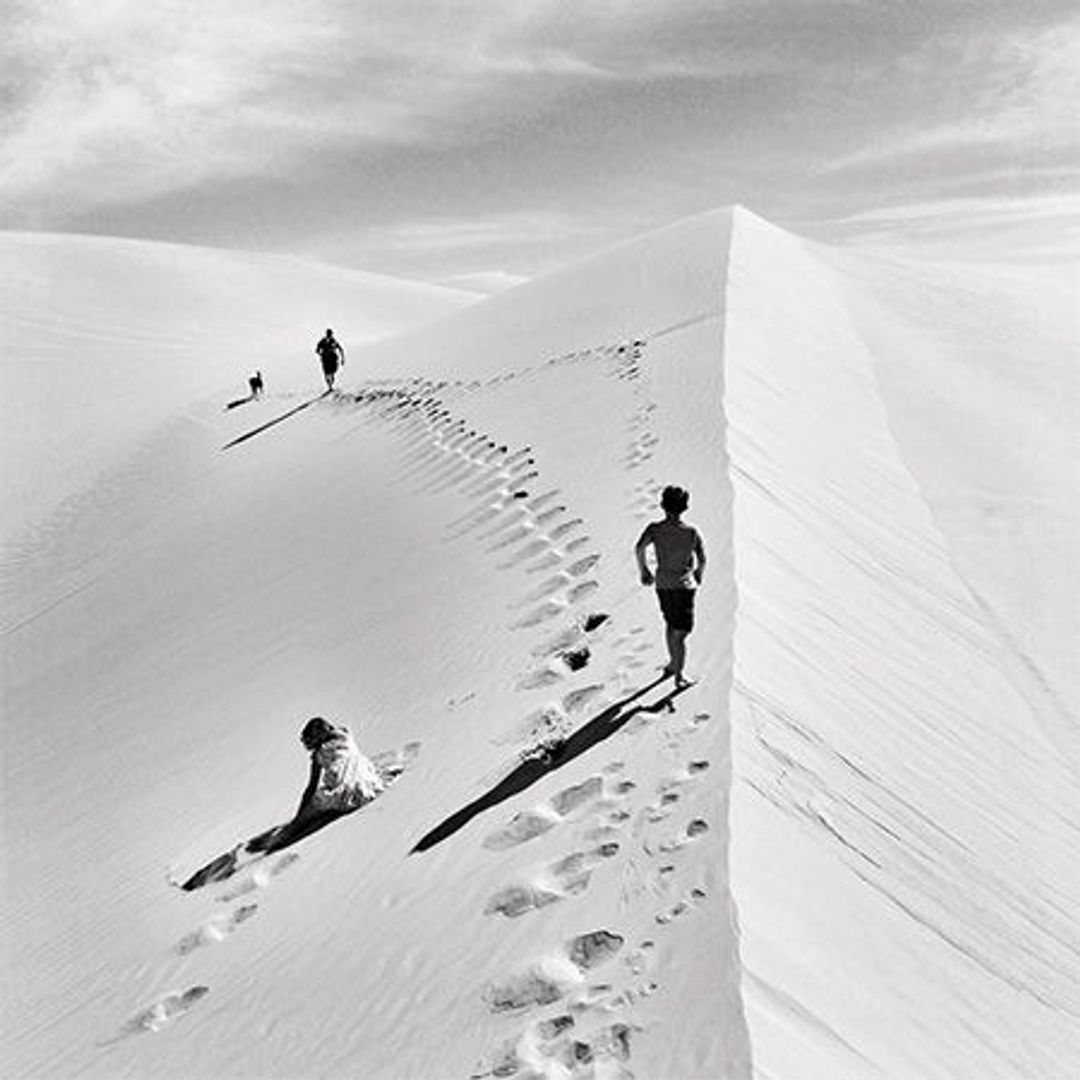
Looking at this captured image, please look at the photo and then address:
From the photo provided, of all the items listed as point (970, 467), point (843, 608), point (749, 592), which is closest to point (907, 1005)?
point (749, 592)

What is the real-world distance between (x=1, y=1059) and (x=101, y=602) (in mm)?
9424

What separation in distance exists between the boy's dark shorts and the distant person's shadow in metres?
0.35

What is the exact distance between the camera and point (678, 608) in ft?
20.1

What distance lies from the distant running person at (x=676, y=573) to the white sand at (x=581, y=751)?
26cm

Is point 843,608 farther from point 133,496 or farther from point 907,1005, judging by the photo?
point 133,496

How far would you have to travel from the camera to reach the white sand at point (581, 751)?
4.21 metres

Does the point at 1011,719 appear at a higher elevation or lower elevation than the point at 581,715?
lower

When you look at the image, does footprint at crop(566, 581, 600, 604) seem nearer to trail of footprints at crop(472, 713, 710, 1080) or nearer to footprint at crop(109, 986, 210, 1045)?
trail of footprints at crop(472, 713, 710, 1080)

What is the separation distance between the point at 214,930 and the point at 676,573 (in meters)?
3.15

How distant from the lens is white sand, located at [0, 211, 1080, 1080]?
4.21 meters

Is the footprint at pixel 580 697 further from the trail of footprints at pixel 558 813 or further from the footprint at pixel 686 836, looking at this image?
the footprint at pixel 686 836

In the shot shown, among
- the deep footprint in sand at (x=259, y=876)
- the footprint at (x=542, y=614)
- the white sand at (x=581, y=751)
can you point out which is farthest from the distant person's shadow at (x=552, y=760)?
the footprint at (x=542, y=614)

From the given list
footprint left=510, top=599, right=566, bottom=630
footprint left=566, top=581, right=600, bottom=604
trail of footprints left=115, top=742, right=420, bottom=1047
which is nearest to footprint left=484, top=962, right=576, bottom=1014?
trail of footprints left=115, top=742, right=420, bottom=1047

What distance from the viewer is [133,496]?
21.3 m
